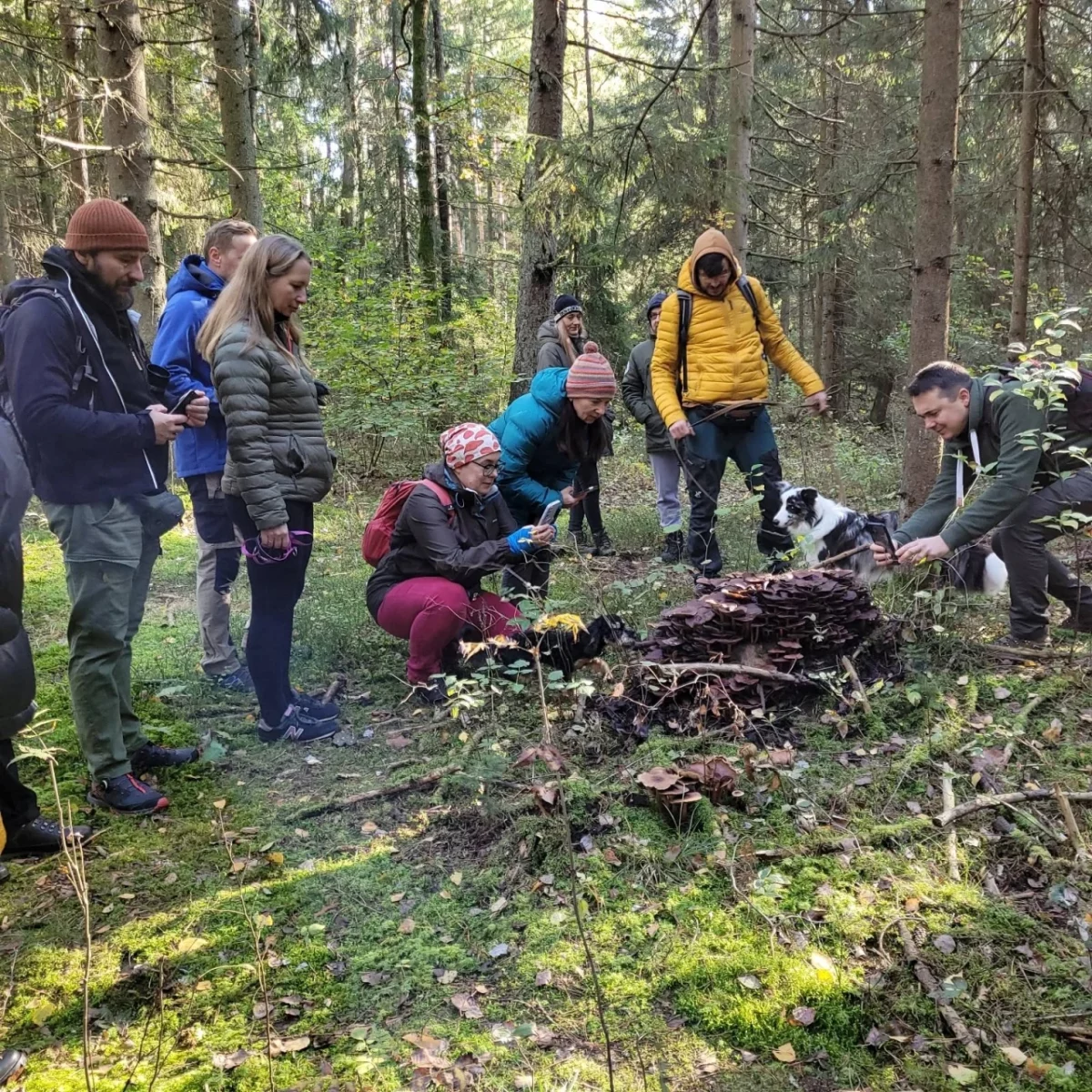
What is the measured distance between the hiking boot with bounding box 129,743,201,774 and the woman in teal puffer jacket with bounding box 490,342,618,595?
178cm

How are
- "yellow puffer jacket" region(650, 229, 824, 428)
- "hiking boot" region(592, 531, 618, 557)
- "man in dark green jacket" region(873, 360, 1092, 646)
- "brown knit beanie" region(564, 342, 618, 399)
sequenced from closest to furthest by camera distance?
1. "man in dark green jacket" region(873, 360, 1092, 646)
2. "brown knit beanie" region(564, 342, 618, 399)
3. "yellow puffer jacket" region(650, 229, 824, 428)
4. "hiking boot" region(592, 531, 618, 557)

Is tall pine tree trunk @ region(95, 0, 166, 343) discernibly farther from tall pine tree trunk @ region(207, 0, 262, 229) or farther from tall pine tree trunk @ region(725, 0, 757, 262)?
tall pine tree trunk @ region(725, 0, 757, 262)

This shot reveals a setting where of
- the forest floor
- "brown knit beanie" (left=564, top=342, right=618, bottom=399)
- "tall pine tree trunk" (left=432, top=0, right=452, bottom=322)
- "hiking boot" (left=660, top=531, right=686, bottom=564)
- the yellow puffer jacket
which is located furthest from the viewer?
"tall pine tree trunk" (left=432, top=0, right=452, bottom=322)

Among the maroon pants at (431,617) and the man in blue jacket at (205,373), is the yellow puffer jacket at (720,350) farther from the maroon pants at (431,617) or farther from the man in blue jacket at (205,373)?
the man in blue jacket at (205,373)

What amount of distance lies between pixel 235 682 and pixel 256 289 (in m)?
2.27

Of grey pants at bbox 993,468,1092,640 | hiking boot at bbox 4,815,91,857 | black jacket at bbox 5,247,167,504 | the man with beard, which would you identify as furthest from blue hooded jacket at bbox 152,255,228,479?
grey pants at bbox 993,468,1092,640

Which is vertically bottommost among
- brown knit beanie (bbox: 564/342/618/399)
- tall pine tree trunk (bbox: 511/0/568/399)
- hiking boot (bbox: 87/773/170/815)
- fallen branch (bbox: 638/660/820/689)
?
hiking boot (bbox: 87/773/170/815)

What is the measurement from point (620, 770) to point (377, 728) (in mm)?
1401

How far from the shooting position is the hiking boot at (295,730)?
3871 millimetres

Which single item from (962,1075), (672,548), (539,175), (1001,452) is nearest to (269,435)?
(962,1075)

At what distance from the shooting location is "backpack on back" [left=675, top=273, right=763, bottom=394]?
5191mm

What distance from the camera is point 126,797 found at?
3.22 metres

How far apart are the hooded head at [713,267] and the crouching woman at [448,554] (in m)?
1.93

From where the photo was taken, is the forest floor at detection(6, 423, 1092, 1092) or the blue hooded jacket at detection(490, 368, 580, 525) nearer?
the forest floor at detection(6, 423, 1092, 1092)
